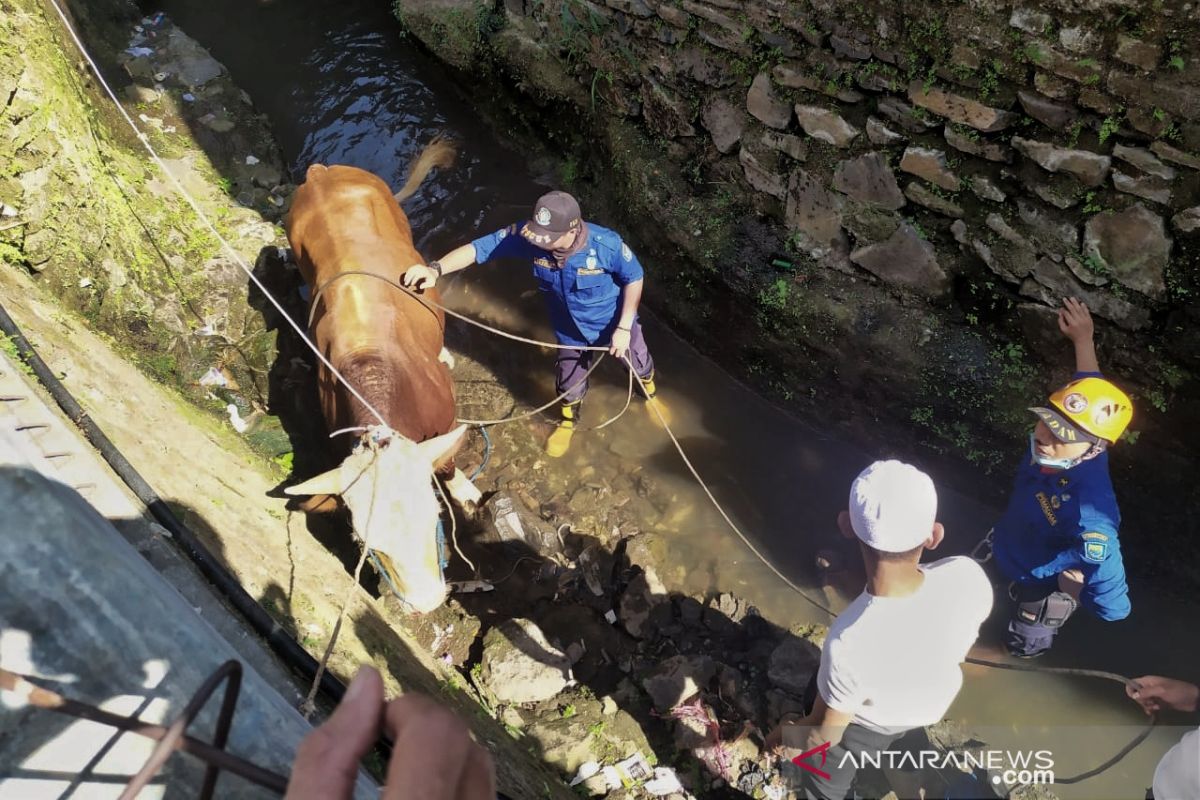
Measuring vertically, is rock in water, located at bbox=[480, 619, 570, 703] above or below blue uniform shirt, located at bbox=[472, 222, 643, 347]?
below

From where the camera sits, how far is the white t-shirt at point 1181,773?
2.19 m

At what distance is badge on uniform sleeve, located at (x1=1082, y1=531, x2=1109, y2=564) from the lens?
2.80m

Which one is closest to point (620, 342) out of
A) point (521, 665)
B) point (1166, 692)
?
point (521, 665)

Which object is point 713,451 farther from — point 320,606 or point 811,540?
point 320,606

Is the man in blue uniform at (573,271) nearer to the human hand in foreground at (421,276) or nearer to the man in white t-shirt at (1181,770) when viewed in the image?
the human hand in foreground at (421,276)

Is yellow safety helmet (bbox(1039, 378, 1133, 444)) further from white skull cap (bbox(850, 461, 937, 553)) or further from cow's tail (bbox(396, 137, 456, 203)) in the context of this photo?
cow's tail (bbox(396, 137, 456, 203))

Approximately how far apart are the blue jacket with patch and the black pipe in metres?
2.78

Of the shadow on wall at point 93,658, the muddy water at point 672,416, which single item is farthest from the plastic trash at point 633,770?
the shadow on wall at point 93,658

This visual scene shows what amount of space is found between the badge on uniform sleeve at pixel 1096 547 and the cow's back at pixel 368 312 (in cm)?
304

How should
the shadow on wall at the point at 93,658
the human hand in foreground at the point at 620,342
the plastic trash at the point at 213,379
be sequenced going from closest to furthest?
the shadow on wall at the point at 93,658 → the human hand in foreground at the point at 620,342 → the plastic trash at the point at 213,379

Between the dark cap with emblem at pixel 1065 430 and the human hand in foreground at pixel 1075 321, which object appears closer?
the dark cap with emblem at pixel 1065 430

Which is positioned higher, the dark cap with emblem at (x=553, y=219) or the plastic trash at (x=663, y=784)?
the dark cap with emblem at (x=553, y=219)

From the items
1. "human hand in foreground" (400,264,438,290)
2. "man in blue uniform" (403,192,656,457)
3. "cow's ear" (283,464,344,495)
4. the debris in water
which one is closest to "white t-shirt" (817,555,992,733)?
"man in blue uniform" (403,192,656,457)

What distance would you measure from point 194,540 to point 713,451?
3208 mm
